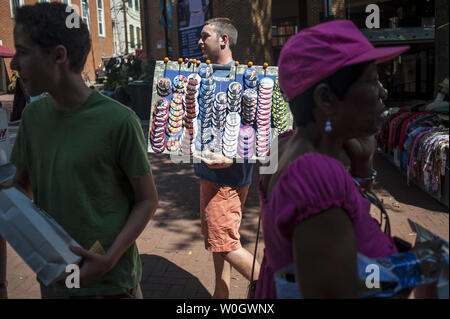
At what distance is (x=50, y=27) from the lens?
5.74 ft

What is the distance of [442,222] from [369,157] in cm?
66

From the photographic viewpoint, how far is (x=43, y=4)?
5.90 feet

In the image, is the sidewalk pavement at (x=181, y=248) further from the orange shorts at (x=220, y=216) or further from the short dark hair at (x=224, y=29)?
the short dark hair at (x=224, y=29)

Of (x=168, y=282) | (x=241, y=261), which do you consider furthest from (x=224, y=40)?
(x=168, y=282)

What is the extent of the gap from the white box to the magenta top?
0.82m

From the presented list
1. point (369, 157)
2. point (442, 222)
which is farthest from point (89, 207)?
point (442, 222)

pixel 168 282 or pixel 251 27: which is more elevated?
pixel 251 27

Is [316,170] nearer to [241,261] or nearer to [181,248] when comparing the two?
[241,261]

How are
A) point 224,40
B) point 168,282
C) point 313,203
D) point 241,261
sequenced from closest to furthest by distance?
point 313,203 → point 241,261 → point 224,40 → point 168,282

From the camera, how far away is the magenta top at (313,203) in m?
1.08

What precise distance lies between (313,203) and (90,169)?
42.6 inches

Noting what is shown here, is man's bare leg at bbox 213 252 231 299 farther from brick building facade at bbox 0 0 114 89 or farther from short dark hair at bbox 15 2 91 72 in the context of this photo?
brick building facade at bbox 0 0 114 89

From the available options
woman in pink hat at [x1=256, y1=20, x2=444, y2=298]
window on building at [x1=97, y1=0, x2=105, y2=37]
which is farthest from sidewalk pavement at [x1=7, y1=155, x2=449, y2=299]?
window on building at [x1=97, y1=0, x2=105, y2=37]
